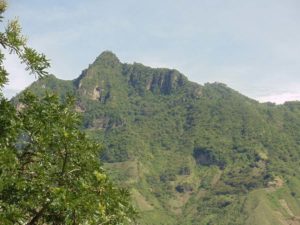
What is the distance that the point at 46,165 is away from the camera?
1211 centimetres

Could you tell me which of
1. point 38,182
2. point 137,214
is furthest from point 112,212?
point 38,182

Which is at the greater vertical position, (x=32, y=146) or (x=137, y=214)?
(x=32, y=146)

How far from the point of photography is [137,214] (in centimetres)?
1338

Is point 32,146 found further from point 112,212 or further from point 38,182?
point 112,212

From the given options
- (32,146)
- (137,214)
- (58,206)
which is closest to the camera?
(58,206)

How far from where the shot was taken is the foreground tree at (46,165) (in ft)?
36.0

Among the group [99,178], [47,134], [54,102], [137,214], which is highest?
[54,102]

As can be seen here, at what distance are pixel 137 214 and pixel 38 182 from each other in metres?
2.99

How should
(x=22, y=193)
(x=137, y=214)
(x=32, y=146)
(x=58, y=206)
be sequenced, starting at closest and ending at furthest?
1. (x=58, y=206)
2. (x=22, y=193)
3. (x=32, y=146)
4. (x=137, y=214)

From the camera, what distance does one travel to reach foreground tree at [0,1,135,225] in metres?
11.0

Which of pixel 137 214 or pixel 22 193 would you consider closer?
pixel 22 193

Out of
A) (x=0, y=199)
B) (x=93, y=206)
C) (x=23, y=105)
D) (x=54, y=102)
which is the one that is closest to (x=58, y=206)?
Result: (x=93, y=206)

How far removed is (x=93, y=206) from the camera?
35.5ft

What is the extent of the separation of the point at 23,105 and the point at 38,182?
2.75m
